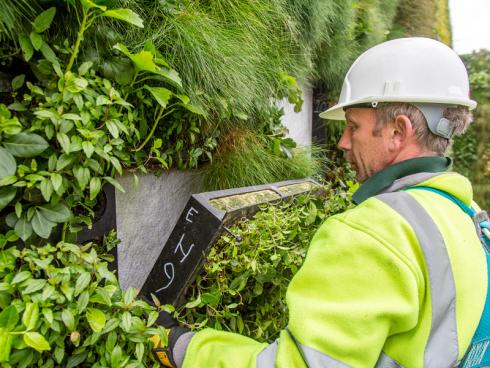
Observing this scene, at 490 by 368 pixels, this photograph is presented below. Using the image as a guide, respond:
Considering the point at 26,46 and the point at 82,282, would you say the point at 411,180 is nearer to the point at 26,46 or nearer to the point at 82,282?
the point at 82,282

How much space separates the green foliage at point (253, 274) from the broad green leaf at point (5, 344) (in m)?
0.59

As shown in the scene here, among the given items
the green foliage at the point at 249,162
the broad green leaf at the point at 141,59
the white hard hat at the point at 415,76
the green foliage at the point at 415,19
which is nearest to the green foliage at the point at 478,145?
the green foliage at the point at 415,19

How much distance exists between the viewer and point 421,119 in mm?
1350

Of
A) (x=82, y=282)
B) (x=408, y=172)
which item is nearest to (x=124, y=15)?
(x=82, y=282)

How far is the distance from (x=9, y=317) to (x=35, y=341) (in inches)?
4.0

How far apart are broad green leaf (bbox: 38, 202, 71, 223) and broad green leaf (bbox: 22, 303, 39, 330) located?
0.30m

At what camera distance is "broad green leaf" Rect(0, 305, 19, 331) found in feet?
3.46

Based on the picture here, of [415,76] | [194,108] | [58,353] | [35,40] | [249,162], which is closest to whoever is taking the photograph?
[58,353]

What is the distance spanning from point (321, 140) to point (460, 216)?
3.24 metres

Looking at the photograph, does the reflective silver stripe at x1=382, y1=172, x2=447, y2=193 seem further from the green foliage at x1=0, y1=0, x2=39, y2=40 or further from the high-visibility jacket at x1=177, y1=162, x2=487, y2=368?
the green foliage at x1=0, y1=0, x2=39, y2=40

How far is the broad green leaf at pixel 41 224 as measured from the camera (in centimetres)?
125

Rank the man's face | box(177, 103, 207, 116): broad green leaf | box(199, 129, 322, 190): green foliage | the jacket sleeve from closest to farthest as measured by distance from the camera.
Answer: the jacket sleeve, the man's face, box(177, 103, 207, 116): broad green leaf, box(199, 129, 322, 190): green foliage

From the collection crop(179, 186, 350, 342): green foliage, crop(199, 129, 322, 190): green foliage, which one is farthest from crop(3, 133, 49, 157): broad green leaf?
crop(199, 129, 322, 190): green foliage

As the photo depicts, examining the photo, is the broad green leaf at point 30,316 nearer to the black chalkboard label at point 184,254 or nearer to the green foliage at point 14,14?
the black chalkboard label at point 184,254
